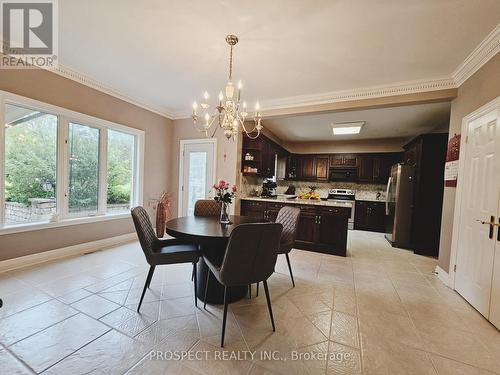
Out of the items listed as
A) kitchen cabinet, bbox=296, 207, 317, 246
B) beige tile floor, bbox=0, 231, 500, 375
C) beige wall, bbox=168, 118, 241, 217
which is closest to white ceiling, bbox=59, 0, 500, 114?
beige wall, bbox=168, 118, 241, 217

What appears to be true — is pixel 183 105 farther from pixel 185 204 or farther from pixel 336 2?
pixel 336 2

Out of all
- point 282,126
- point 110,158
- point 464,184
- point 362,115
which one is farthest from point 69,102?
point 464,184

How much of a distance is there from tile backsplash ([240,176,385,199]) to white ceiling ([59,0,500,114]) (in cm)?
217

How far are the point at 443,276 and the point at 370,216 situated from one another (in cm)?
321

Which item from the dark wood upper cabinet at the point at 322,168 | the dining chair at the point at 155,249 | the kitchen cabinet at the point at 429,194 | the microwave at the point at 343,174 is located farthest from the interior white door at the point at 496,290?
the dark wood upper cabinet at the point at 322,168

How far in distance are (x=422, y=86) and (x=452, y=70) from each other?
328 millimetres

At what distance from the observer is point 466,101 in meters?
2.62

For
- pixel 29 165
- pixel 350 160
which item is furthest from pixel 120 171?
pixel 350 160

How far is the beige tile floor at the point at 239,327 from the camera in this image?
4.78ft

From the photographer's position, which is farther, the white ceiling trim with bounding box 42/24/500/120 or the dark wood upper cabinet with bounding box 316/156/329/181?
the dark wood upper cabinet with bounding box 316/156/329/181

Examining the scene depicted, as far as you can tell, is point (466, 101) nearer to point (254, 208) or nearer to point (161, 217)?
point (254, 208)

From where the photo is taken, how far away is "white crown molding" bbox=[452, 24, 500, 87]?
80.8 inches

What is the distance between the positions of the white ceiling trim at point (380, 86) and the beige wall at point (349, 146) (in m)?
3.42

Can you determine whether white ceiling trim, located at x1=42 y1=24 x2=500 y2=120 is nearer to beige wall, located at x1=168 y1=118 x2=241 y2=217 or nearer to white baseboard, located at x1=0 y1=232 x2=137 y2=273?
beige wall, located at x1=168 y1=118 x2=241 y2=217
